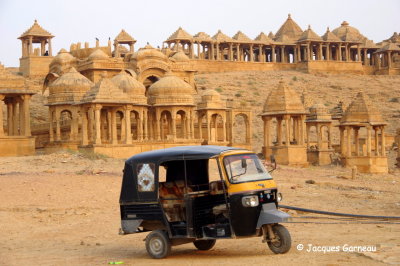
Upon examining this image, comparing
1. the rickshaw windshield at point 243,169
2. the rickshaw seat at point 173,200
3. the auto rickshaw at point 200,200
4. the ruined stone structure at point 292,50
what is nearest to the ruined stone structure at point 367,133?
the auto rickshaw at point 200,200

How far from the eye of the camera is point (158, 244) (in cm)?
1231

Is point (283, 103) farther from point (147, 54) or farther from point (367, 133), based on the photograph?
point (147, 54)

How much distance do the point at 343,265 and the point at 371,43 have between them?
247ft

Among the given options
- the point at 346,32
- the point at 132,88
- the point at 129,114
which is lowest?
the point at 129,114

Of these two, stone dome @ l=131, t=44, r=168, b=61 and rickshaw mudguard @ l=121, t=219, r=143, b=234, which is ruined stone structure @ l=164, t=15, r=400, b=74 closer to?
stone dome @ l=131, t=44, r=168, b=61

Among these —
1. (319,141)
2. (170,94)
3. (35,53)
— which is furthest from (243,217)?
(35,53)

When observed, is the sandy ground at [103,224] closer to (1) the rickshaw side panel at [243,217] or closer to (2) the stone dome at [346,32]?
(1) the rickshaw side panel at [243,217]

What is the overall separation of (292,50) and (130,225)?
6687 cm

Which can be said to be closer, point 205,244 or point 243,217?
point 243,217

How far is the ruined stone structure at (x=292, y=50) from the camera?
69125 mm

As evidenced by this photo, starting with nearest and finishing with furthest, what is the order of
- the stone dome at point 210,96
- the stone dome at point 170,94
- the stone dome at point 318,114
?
1. the stone dome at point 170,94
2. the stone dome at point 210,96
3. the stone dome at point 318,114

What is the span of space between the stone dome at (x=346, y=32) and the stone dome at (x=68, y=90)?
4418 cm

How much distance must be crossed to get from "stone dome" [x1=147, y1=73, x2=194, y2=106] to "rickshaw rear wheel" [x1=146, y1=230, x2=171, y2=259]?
25.1 meters

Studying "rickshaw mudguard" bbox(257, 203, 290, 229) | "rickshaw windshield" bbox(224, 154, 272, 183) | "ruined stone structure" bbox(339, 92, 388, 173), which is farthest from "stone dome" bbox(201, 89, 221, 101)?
"rickshaw mudguard" bbox(257, 203, 290, 229)
